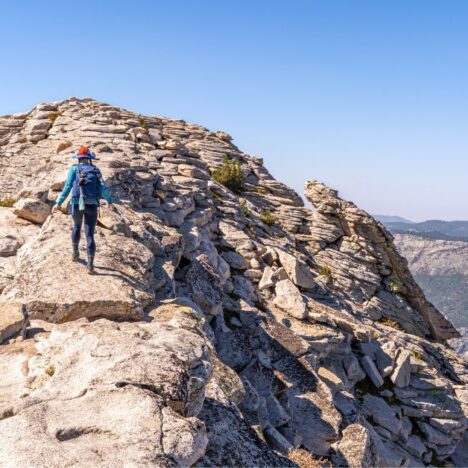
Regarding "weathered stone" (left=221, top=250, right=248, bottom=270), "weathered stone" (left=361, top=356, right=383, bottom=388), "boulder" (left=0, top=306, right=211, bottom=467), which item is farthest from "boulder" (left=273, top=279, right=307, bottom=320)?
"boulder" (left=0, top=306, right=211, bottom=467)

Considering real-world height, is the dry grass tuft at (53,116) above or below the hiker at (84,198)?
above

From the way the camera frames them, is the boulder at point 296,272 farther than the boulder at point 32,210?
Yes

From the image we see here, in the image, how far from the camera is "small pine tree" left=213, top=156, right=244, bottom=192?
4088 cm

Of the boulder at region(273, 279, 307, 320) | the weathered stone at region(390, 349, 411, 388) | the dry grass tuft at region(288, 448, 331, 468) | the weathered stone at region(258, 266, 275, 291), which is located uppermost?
the weathered stone at region(258, 266, 275, 291)

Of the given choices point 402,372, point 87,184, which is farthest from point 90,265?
point 402,372

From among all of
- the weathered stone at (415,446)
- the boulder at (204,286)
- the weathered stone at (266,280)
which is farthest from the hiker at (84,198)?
the weathered stone at (415,446)

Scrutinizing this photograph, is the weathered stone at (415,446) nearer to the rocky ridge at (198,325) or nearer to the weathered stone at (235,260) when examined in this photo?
the rocky ridge at (198,325)

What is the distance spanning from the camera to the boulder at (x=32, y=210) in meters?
18.8

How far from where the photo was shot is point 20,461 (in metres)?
6.66

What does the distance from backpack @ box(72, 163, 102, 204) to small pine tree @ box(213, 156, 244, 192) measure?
2570cm

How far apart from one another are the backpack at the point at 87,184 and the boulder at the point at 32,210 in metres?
4.69

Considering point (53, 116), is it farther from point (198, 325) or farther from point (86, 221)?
point (198, 325)

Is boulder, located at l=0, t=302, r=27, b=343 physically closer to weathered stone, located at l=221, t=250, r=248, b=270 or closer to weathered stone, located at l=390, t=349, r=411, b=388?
weathered stone, located at l=221, t=250, r=248, b=270

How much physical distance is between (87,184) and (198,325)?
5.84 meters
